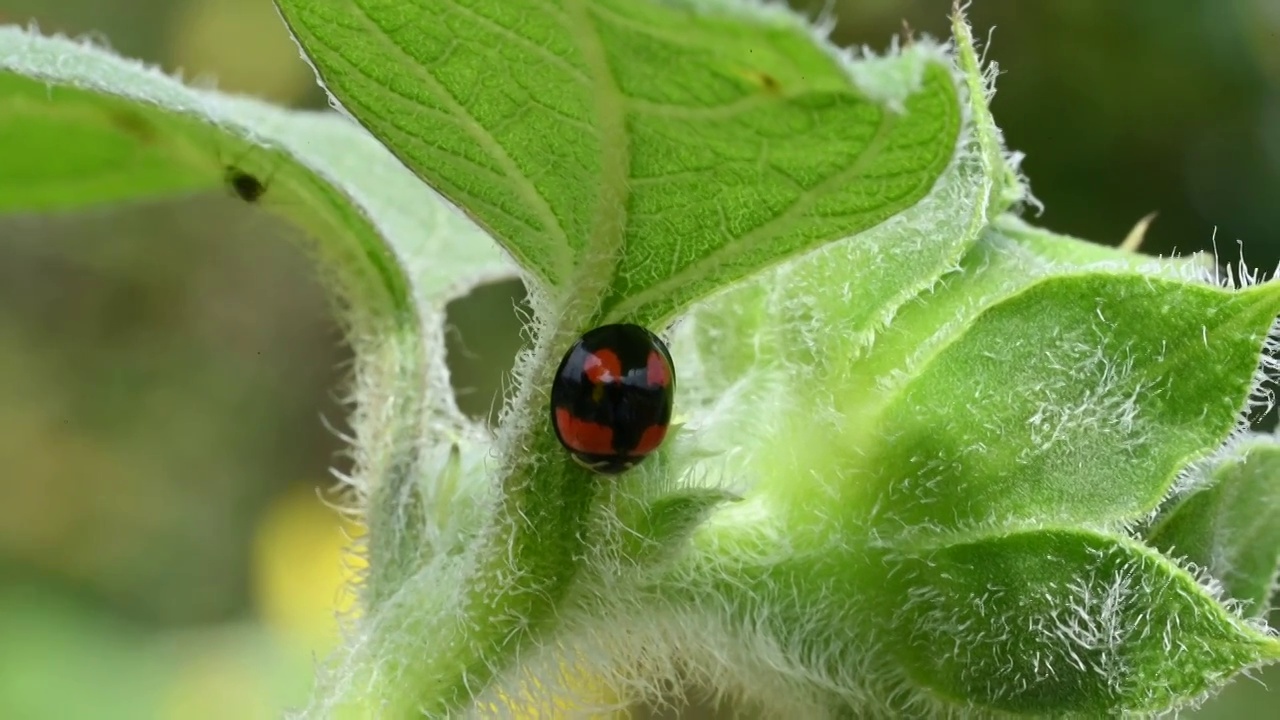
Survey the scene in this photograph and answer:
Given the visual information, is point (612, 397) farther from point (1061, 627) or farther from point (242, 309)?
point (242, 309)

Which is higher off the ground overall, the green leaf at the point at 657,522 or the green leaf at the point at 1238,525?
the green leaf at the point at 1238,525

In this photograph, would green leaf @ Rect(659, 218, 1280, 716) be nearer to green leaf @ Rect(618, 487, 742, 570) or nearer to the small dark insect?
green leaf @ Rect(618, 487, 742, 570)

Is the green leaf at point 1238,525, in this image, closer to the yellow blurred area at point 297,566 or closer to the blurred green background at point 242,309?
the yellow blurred area at point 297,566

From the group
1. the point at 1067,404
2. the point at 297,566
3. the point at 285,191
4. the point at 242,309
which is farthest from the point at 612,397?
the point at 242,309

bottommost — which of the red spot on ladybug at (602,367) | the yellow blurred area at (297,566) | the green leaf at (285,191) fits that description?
the yellow blurred area at (297,566)

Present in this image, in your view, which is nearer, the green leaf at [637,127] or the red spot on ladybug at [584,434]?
the green leaf at [637,127]

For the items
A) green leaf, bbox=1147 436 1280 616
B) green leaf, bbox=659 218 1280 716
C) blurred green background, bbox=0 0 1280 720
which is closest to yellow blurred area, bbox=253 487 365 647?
blurred green background, bbox=0 0 1280 720

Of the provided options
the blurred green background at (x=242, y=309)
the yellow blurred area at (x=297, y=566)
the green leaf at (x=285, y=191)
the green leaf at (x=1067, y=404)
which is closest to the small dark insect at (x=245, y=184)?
the green leaf at (x=285, y=191)

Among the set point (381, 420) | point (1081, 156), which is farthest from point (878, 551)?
point (1081, 156)
